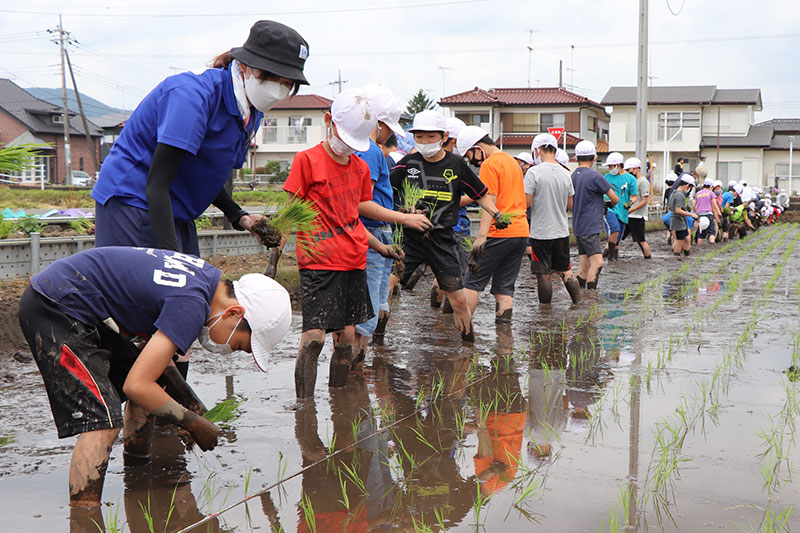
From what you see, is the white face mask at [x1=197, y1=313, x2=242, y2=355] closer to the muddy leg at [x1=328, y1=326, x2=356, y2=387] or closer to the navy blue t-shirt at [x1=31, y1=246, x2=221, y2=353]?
the navy blue t-shirt at [x1=31, y1=246, x2=221, y2=353]

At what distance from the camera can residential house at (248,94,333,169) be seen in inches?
2119

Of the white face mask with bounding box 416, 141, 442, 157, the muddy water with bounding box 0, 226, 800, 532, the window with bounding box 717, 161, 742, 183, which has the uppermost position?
the window with bounding box 717, 161, 742, 183

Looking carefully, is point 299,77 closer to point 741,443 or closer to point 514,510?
point 514,510

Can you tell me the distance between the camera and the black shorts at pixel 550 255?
8469mm

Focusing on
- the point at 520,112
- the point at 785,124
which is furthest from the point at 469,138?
the point at 785,124

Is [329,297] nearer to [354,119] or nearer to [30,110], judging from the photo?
[354,119]

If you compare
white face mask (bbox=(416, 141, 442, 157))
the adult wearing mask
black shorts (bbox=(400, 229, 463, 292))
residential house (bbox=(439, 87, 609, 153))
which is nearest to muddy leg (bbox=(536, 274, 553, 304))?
black shorts (bbox=(400, 229, 463, 292))

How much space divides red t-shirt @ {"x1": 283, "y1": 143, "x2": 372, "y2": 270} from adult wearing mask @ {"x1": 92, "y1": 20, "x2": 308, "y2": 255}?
0.95 metres

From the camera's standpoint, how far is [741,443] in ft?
12.3

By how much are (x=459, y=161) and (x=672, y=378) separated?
7.25ft

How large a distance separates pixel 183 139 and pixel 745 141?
54150 mm

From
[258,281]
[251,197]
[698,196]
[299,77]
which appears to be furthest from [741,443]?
[251,197]

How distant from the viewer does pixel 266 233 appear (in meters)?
3.84

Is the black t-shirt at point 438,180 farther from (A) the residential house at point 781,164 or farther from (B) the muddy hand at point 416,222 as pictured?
(A) the residential house at point 781,164
